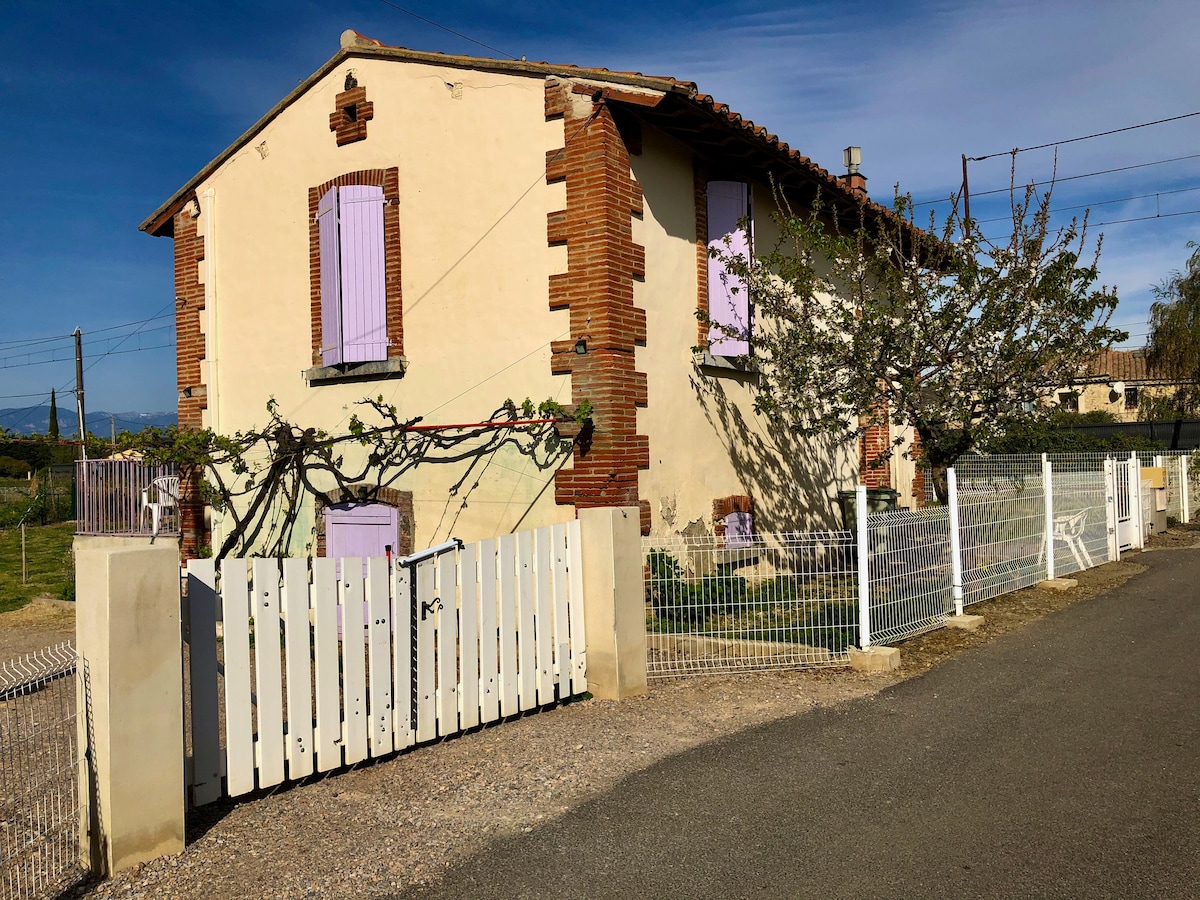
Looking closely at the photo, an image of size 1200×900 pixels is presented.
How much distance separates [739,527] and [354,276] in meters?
5.35

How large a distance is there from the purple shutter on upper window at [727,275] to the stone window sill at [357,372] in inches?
141

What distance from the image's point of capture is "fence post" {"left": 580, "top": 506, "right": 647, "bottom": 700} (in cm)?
623

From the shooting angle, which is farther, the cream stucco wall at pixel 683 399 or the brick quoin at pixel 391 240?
the brick quoin at pixel 391 240

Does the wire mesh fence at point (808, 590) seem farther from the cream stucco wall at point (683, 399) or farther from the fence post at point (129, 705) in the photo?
the fence post at point (129, 705)

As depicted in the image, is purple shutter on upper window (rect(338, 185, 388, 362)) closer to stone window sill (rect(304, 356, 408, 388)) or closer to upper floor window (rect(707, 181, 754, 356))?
stone window sill (rect(304, 356, 408, 388))

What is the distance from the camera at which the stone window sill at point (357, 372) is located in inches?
398

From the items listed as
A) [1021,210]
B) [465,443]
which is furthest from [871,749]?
[1021,210]

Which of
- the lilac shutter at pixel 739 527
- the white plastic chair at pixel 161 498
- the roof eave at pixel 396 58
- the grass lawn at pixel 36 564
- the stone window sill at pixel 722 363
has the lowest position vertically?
the grass lawn at pixel 36 564

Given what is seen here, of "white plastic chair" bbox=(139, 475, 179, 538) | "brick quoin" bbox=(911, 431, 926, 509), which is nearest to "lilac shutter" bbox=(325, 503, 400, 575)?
"white plastic chair" bbox=(139, 475, 179, 538)

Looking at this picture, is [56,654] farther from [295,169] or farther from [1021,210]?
[1021,210]

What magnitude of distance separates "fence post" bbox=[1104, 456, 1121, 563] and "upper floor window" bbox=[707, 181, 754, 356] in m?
6.22

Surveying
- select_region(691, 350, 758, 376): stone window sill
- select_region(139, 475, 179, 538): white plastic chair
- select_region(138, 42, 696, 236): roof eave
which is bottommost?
select_region(139, 475, 179, 538): white plastic chair

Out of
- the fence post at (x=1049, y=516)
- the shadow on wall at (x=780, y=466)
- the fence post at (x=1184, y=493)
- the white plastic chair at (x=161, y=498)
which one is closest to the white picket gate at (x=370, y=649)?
the shadow on wall at (x=780, y=466)

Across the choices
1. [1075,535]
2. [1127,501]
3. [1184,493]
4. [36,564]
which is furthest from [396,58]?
[1184,493]
